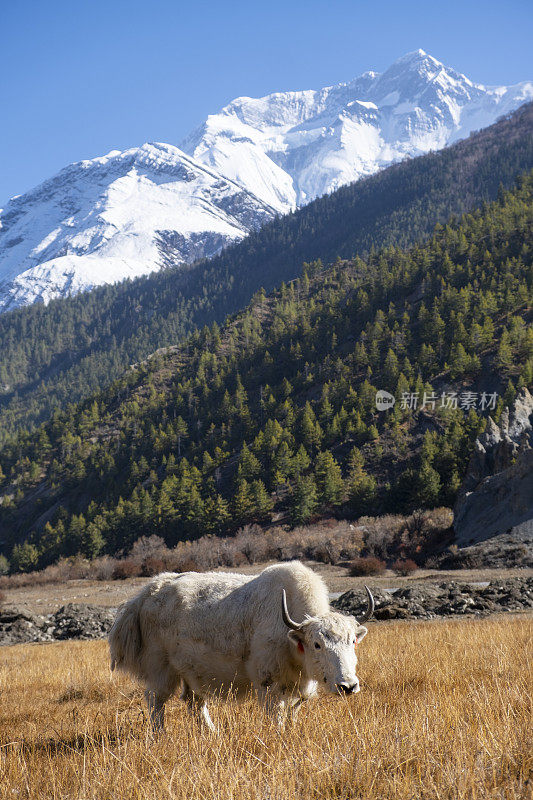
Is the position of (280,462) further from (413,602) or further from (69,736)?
(69,736)

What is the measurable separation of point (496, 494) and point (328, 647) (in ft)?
126

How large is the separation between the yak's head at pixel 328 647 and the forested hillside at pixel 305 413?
52.5 m

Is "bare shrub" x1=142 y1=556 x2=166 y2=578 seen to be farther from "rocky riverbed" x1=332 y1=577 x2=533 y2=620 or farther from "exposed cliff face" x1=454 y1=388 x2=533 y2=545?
"rocky riverbed" x1=332 y1=577 x2=533 y2=620

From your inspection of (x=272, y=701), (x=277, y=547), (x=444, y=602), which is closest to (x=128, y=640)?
(x=272, y=701)

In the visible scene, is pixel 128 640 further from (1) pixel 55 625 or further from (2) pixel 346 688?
A: (1) pixel 55 625

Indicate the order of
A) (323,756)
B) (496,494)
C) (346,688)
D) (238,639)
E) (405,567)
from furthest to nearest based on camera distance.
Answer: (496,494) → (405,567) → (238,639) → (346,688) → (323,756)

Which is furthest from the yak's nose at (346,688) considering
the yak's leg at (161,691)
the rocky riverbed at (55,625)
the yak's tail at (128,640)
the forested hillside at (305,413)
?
the forested hillside at (305,413)

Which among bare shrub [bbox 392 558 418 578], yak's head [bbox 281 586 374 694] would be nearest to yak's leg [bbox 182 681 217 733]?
yak's head [bbox 281 586 374 694]

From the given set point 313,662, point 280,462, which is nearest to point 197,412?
point 280,462

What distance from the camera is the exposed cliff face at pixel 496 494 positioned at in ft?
122

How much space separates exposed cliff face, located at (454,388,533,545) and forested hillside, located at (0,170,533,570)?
5.18 m

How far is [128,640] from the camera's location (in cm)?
774

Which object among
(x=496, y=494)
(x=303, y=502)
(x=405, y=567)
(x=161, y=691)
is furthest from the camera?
(x=303, y=502)

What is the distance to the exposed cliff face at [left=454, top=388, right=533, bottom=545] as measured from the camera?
37094 mm
